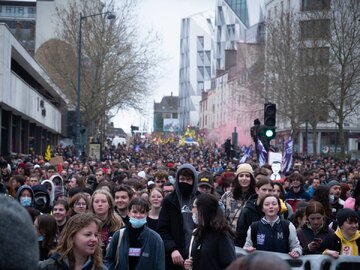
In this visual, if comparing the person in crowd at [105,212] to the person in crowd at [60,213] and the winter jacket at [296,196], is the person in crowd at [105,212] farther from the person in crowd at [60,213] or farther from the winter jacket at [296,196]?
the winter jacket at [296,196]

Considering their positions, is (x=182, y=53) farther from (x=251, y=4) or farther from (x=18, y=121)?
(x=18, y=121)

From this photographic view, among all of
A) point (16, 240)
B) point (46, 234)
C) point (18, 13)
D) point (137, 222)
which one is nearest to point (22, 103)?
point (46, 234)

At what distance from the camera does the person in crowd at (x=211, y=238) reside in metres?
6.61

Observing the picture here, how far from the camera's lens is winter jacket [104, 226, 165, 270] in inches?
262

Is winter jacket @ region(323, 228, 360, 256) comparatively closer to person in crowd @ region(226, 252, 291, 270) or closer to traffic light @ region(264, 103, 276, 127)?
person in crowd @ region(226, 252, 291, 270)

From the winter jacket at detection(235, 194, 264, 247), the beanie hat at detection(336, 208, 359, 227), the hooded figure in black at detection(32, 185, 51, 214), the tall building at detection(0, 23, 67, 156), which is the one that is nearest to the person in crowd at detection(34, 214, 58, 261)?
the winter jacket at detection(235, 194, 264, 247)

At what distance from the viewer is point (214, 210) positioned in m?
6.72

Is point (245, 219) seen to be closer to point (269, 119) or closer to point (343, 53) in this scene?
point (269, 119)

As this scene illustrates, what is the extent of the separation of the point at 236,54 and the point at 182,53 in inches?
2969

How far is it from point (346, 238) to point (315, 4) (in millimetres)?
47284

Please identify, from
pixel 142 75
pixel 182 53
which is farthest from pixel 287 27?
pixel 182 53

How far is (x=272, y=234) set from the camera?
7.52 meters

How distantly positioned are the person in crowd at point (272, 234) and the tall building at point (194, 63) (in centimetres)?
14815

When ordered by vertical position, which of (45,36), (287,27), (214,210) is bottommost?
(214,210)
